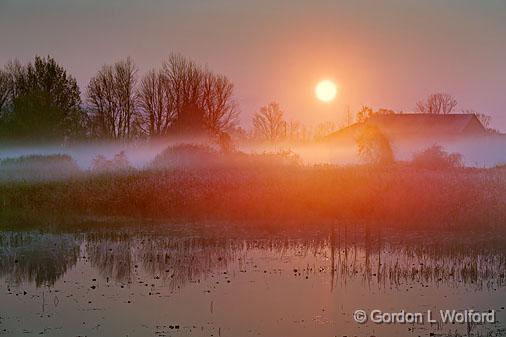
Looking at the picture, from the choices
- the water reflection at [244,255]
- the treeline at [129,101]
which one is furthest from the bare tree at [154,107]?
the water reflection at [244,255]

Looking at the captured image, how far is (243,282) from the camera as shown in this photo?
15.5m

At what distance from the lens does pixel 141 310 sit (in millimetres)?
12984

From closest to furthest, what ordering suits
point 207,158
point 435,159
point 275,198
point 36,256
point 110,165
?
1. point 36,256
2. point 275,198
3. point 110,165
4. point 207,158
5. point 435,159

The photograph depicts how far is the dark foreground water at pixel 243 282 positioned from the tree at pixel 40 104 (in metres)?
26.4

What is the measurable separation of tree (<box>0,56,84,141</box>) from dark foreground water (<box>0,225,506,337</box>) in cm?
2643

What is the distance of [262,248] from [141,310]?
305 inches

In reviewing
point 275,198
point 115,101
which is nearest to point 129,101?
point 115,101

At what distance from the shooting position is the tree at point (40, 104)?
4738 cm

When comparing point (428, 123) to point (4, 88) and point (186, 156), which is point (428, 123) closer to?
point (186, 156)

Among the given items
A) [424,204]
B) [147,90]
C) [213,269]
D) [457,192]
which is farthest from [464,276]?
[147,90]

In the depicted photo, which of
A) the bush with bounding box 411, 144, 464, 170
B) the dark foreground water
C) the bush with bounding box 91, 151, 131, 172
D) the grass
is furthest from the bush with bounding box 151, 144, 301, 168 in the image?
the dark foreground water

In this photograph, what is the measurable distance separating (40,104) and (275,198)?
24987 mm

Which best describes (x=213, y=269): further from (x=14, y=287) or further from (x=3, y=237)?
(x=3, y=237)

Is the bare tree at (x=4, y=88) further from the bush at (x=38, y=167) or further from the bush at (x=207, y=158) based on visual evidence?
the bush at (x=207, y=158)
